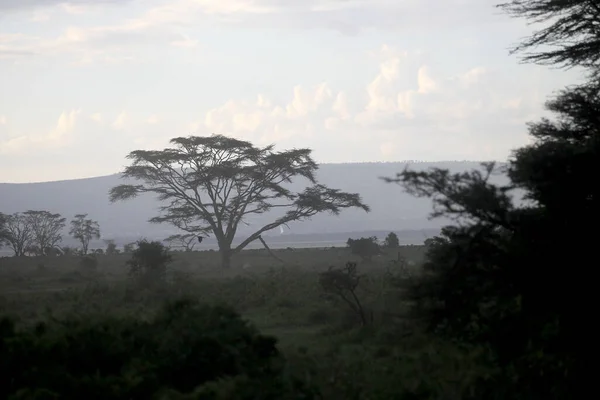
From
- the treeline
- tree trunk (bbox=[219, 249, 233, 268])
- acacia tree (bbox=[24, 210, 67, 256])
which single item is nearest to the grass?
tree trunk (bbox=[219, 249, 233, 268])

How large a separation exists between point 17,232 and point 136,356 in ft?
170

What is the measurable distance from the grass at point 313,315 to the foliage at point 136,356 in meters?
0.70

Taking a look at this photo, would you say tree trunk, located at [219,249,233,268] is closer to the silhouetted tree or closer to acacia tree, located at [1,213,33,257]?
acacia tree, located at [1,213,33,257]

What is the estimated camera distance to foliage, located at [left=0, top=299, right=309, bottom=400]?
29.6 ft

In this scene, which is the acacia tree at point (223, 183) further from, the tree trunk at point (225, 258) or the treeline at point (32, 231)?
the treeline at point (32, 231)

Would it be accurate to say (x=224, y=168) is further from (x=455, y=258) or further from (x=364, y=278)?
(x=455, y=258)

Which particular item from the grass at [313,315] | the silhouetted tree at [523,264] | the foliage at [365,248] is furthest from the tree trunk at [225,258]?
the silhouetted tree at [523,264]

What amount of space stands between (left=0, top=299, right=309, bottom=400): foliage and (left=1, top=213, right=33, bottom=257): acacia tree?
47.9 metres


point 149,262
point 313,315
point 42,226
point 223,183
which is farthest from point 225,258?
point 42,226

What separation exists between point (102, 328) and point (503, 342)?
4.73 meters

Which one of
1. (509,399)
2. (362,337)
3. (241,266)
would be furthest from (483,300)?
(241,266)

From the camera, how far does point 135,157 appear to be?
4112cm

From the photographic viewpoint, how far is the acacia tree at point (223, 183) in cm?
4028

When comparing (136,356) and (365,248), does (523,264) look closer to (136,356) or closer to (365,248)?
(136,356)
